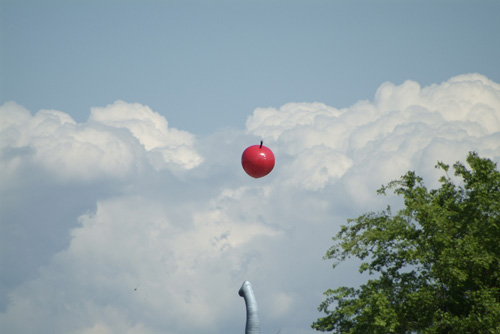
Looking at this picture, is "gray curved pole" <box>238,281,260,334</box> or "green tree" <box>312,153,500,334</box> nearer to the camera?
"gray curved pole" <box>238,281,260,334</box>

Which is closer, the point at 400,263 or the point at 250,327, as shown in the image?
the point at 250,327

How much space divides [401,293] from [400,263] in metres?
1.30

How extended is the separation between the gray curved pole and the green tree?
28.6 ft

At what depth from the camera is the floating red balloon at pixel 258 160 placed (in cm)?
2028

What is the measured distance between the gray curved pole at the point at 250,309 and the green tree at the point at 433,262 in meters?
8.72

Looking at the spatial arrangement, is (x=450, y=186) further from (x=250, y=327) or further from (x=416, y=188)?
(x=250, y=327)

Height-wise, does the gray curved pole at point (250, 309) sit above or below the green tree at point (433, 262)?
below

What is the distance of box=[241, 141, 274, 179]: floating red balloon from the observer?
20.3m

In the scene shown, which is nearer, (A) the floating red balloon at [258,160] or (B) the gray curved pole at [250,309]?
(B) the gray curved pole at [250,309]

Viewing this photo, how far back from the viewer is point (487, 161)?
28359 millimetres

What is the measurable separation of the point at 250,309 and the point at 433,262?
11169mm

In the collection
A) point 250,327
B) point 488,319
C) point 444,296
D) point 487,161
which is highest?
point 487,161

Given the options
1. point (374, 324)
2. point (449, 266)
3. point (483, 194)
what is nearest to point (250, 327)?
point (374, 324)

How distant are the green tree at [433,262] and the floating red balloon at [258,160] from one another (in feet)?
25.5
